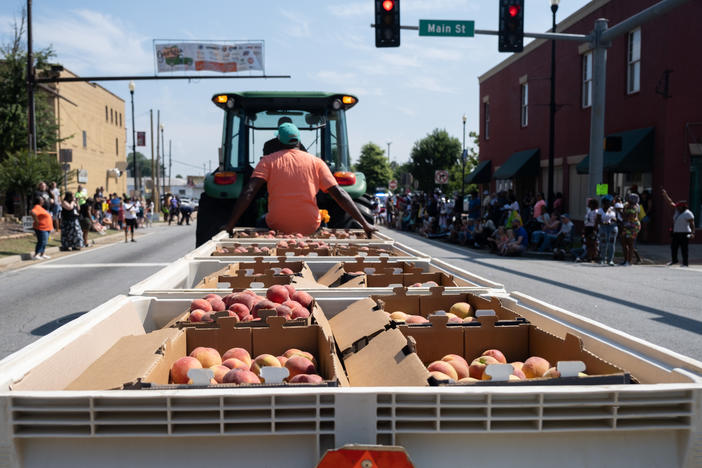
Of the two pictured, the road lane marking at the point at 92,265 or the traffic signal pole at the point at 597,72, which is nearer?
the road lane marking at the point at 92,265

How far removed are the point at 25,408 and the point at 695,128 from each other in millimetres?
22342

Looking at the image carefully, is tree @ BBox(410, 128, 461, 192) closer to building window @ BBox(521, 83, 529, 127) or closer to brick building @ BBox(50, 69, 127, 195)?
brick building @ BBox(50, 69, 127, 195)

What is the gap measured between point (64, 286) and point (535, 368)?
1172 cm

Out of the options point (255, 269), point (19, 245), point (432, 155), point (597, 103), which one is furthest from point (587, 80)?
point (432, 155)

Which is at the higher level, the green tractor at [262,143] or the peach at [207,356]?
the green tractor at [262,143]

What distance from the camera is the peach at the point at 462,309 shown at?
136 inches

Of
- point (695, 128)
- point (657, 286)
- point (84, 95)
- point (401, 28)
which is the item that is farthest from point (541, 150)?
point (84, 95)

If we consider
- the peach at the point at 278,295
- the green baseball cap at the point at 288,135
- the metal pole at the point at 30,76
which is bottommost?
the peach at the point at 278,295

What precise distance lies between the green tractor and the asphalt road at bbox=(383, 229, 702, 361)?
3.49 meters

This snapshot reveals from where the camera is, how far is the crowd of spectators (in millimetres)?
16688

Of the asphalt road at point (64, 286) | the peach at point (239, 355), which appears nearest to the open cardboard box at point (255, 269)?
the peach at point (239, 355)

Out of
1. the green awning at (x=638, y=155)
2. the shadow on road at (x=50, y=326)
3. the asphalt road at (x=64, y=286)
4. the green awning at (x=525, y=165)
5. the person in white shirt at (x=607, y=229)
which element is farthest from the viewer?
the green awning at (x=525, y=165)

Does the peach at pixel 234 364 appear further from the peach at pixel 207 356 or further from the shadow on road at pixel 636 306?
the shadow on road at pixel 636 306

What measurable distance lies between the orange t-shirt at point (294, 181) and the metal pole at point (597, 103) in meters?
12.7
